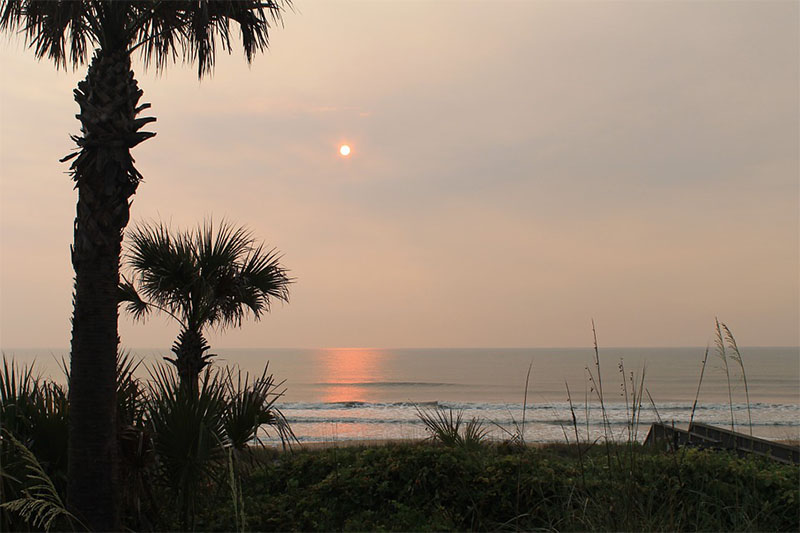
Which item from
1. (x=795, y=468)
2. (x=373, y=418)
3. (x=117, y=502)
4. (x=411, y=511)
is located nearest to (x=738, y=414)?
(x=373, y=418)

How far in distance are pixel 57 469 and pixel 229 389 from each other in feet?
5.91

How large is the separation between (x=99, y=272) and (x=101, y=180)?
0.87 meters

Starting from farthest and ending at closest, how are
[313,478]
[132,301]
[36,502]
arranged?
1. [132,301]
2. [313,478]
3. [36,502]

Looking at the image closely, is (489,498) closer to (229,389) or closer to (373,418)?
(229,389)

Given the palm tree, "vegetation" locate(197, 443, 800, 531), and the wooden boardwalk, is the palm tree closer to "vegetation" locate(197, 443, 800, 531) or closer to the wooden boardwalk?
"vegetation" locate(197, 443, 800, 531)

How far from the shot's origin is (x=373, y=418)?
130ft

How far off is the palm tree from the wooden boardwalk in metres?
6.29

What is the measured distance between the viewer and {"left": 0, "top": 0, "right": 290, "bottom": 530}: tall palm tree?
5.18 m

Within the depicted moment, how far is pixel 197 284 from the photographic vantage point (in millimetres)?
8961

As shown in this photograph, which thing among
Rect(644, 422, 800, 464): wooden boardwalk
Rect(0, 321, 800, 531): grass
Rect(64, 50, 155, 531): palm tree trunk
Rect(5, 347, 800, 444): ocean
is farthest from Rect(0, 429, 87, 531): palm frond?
Rect(5, 347, 800, 444): ocean

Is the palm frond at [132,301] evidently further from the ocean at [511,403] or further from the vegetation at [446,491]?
the ocean at [511,403]

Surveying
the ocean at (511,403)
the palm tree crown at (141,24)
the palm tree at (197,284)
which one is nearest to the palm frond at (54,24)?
the palm tree crown at (141,24)

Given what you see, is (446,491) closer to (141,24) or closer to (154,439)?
(154,439)

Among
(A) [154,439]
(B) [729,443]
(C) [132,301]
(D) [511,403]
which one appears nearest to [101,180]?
(A) [154,439]
